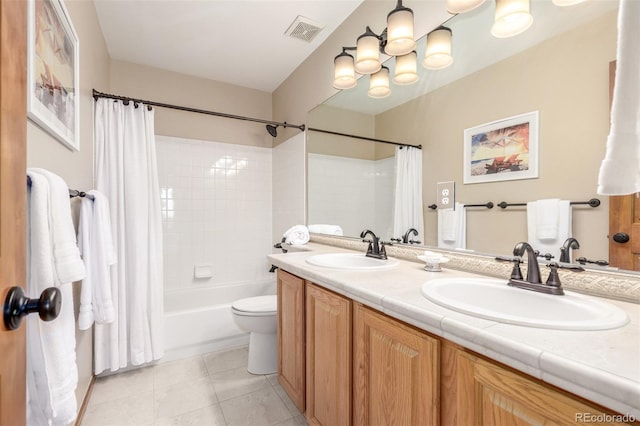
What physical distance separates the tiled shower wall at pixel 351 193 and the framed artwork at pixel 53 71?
1.58 m

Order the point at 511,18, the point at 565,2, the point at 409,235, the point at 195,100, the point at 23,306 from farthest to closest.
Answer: the point at 195,100 → the point at 409,235 → the point at 511,18 → the point at 565,2 → the point at 23,306

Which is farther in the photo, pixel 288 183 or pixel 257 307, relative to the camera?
pixel 288 183

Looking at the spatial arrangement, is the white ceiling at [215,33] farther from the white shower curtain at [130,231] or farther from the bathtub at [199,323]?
the bathtub at [199,323]

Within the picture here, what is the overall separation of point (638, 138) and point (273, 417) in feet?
6.14

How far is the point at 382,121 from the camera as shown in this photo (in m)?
1.88

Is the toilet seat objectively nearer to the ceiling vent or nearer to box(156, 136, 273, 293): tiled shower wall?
box(156, 136, 273, 293): tiled shower wall

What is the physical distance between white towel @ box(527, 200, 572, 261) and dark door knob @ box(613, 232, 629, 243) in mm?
119

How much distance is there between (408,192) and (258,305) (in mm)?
1351

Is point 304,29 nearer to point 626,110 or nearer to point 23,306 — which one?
point 626,110

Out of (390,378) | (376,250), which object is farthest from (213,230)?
(390,378)

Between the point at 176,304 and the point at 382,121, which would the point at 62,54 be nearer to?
the point at 382,121

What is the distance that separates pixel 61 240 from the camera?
2.77ft

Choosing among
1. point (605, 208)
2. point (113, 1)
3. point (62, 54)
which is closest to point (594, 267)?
point (605, 208)

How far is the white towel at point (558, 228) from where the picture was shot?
1039 millimetres
